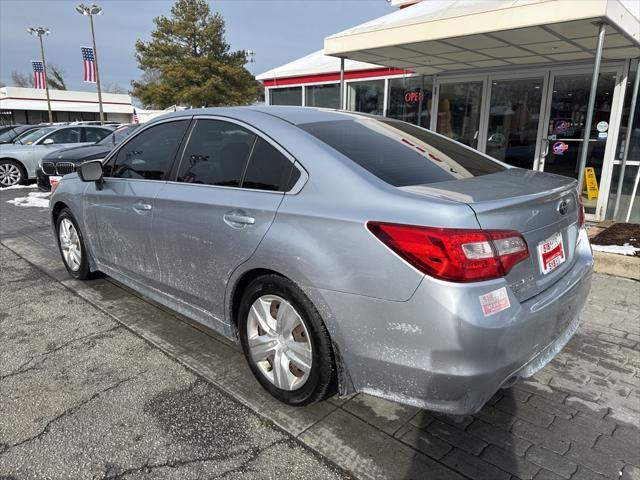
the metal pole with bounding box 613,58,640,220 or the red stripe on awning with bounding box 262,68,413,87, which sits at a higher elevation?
the red stripe on awning with bounding box 262,68,413,87

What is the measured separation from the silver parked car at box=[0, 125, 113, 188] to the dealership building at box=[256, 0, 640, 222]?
26.5 ft

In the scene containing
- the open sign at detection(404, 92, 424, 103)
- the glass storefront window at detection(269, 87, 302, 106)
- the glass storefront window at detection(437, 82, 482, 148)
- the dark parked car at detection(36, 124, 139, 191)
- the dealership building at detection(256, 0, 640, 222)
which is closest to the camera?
the dealership building at detection(256, 0, 640, 222)

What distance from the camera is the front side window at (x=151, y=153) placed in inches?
129

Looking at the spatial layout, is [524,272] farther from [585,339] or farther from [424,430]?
[585,339]

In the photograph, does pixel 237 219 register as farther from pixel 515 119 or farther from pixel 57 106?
pixel 57 106

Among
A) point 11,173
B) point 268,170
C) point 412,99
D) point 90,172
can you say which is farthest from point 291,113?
point 11,173

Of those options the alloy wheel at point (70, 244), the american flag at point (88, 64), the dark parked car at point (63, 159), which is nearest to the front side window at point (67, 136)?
the dark parked car at point (63, 159)

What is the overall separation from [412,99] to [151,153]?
25.5 ft

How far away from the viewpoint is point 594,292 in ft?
14.8

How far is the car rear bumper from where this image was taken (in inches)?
73.1

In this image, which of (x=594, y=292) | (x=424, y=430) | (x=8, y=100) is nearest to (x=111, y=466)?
(x=424, y=430)

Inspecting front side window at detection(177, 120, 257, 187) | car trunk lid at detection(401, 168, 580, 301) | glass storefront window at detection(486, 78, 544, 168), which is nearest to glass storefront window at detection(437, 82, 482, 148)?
glass storefront window at detection(486, 78, 544, 168)

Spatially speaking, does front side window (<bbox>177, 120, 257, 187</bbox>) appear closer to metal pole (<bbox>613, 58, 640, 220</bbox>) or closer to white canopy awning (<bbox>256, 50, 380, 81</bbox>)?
metal pole (<bbox>613, 58, 640, 220</bbox>)

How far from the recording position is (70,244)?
15.0 ft
